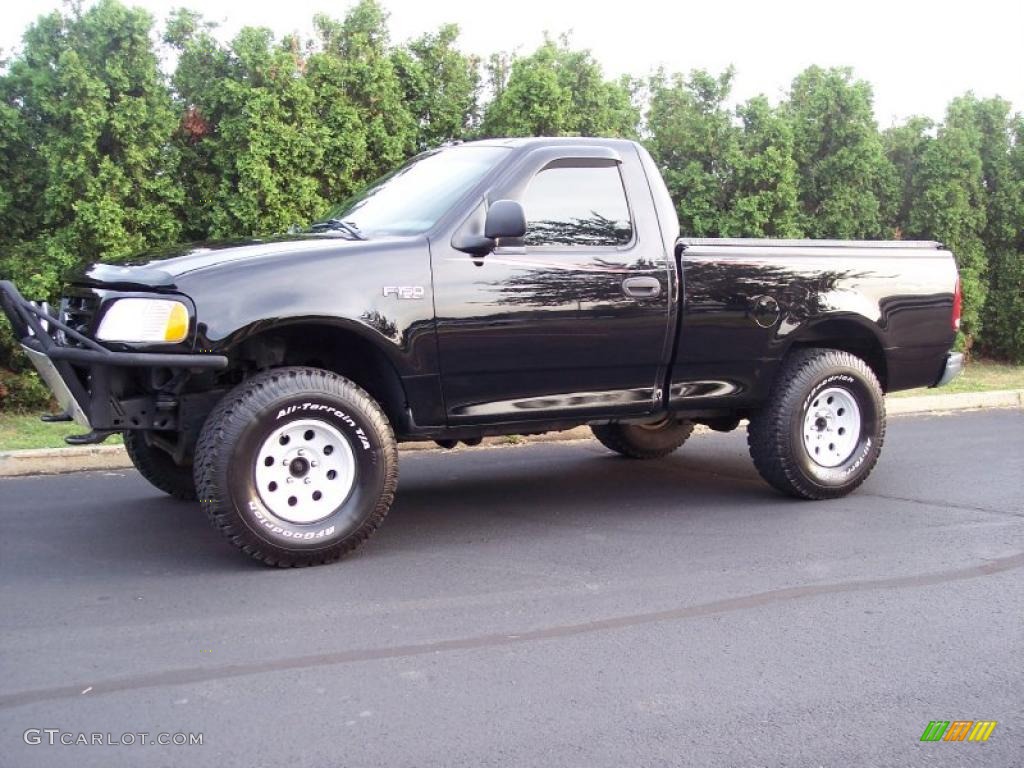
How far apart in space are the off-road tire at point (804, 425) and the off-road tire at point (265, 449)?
8.03ft

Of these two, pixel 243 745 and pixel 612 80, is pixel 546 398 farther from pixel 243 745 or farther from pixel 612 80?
pixel 612 80

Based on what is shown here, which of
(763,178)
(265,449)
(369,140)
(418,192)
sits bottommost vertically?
(265,449)

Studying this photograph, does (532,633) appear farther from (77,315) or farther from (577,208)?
(77,315)

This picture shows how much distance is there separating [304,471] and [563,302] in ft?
5.25

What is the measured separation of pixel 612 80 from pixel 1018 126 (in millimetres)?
5654

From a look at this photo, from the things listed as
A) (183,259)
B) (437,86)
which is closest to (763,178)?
(437,86)

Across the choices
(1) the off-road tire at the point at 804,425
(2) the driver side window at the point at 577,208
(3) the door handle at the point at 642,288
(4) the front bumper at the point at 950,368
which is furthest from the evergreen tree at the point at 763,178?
(3) the door handle at the point at 642,288

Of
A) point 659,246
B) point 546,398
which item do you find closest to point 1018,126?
point 659,246

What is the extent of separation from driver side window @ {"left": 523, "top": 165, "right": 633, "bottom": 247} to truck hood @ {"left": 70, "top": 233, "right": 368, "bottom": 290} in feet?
3.34

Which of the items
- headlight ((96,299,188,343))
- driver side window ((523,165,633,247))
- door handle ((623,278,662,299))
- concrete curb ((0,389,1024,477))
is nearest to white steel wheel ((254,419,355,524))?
headlight ((96,299,188,343))

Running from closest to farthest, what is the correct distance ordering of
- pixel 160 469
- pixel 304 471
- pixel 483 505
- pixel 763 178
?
pixel 304 471
pixel 160 469
pixel 483 505
pixel 763 178

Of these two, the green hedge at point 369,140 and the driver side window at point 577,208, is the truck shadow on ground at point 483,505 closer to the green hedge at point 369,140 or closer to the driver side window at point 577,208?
the driver side window at point 577,208

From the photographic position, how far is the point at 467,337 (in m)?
5.25

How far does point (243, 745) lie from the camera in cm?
317
